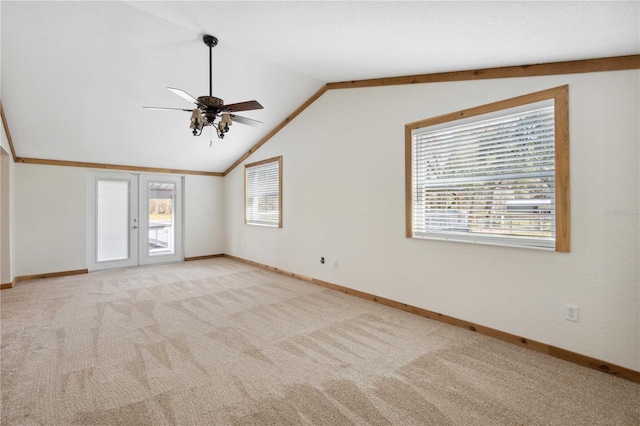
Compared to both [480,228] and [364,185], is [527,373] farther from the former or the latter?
[364,185]

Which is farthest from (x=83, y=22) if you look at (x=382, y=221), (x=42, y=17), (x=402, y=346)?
(x=402, y=346)

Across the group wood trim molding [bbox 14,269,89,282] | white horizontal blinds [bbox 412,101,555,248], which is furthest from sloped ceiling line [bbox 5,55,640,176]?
wood trim molding [bbox 14,269,89,282]

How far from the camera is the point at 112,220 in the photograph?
6.05 m

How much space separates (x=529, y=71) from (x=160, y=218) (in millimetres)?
6869

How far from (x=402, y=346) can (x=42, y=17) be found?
4.35m

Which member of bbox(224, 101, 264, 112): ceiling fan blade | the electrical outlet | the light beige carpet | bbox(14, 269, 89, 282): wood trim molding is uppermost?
bbox(224, 101, 264, 112): ceiling fan blade

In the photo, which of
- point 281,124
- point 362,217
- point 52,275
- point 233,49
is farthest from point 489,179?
point 52,275

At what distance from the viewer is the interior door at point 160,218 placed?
21.0 feet

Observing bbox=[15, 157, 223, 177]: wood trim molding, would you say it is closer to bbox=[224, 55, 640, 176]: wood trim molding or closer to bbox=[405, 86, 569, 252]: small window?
bbox=[224, 55, 640, 176]: wood trim molding

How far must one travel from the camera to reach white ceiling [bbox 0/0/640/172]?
6.68ft

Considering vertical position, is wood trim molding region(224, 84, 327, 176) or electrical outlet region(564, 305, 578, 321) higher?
wood trim molding region(224, 84, 327, 176)

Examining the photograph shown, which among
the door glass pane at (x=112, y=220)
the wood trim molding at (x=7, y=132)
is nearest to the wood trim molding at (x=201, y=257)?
the door glass pane at (x=112, y=220)

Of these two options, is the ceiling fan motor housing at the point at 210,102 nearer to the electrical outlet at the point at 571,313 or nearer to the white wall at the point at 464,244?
the white wall at the point at 464,244

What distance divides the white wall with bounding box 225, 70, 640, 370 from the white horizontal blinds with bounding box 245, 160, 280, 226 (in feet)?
1.19
